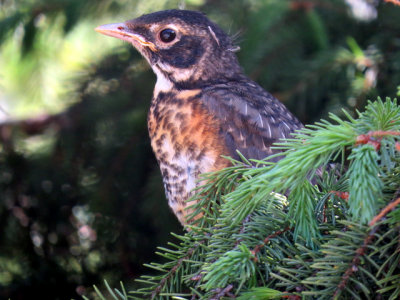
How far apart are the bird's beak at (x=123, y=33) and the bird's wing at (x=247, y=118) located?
0.34 meters

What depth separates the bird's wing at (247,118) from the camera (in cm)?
181

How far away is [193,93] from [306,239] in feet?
3.49

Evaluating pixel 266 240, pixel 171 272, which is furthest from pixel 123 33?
pixel 266 240

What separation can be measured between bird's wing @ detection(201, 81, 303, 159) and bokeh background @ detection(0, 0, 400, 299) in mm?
419

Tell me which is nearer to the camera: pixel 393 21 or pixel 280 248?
pixel 280 248

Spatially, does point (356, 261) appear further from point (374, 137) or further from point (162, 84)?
point (162, 84)

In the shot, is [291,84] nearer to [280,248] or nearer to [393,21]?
[393,21]

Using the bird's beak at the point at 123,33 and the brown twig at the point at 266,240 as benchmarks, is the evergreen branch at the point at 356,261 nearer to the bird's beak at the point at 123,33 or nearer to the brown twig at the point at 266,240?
the brown twig at the point at 266,240

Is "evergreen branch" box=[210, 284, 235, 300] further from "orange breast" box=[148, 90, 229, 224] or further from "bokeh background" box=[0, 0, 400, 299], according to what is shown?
"bokeh background" box=[0, 0, 400, 299]

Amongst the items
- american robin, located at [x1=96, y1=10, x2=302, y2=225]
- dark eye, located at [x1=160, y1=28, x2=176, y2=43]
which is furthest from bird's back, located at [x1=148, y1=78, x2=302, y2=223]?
dark eye, located at [x1=160, y1=28, x2=176, y2=43]

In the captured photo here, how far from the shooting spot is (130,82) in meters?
2.38

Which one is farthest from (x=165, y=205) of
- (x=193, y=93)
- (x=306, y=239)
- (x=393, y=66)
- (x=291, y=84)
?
(x=306, y=239)

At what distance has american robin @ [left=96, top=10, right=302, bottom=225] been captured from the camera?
→ 5.77ft

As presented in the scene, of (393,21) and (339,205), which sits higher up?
(393,21)
